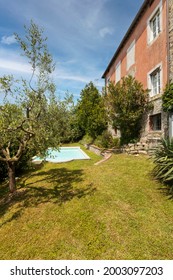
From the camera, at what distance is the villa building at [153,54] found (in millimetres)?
11672

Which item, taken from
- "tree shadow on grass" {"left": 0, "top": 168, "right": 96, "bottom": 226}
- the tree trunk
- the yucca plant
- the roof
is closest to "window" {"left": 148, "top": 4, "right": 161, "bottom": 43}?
the roof

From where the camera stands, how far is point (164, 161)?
7668 millimetres

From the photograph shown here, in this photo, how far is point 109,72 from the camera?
90.9ft

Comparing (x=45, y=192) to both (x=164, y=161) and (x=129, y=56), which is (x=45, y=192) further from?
(x=129, y=56)

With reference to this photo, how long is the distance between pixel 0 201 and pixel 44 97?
487 cm

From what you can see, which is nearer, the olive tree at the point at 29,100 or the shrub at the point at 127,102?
the olive tree at the point at 29,100

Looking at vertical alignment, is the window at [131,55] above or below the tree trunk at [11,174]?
above

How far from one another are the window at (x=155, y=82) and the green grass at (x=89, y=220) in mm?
8134

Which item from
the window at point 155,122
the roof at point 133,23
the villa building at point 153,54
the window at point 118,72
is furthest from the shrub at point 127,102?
the window at point 118,72

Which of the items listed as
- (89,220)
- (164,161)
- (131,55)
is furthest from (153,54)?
(89,220)

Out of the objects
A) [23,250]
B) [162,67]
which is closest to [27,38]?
[23,250]

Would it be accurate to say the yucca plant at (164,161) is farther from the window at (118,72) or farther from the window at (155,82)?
the window at (118,72)

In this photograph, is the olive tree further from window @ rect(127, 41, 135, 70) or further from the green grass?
window @ rect(127, 41, 135, 70)

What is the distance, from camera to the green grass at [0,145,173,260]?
421cm
